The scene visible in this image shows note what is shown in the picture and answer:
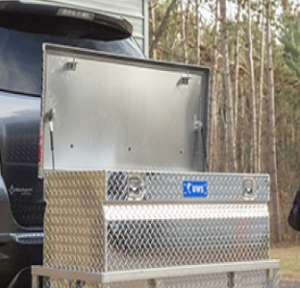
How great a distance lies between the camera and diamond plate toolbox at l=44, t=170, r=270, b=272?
4586 mm

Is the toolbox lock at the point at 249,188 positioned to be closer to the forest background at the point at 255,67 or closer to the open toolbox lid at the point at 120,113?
the open toolbox lid at the point at 120,113

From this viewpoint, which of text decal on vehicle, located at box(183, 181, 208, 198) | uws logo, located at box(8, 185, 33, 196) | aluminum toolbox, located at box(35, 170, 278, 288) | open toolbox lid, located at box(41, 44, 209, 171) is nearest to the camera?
aluminum toolbox, located at box(35, 170, 278, 288)

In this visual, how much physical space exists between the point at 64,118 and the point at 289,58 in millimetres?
17737

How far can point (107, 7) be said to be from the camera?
30.4ft

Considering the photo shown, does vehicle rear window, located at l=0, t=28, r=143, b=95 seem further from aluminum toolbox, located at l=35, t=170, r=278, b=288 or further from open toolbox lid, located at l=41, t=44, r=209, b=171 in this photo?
aluminum toolbox, located at l=35, t=170, r=278, b=288

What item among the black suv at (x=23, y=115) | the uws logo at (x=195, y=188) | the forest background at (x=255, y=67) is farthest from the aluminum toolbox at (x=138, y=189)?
the forest background at (x=255, y=67)

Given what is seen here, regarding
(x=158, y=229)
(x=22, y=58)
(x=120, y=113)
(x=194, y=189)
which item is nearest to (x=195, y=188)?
(x=194, y=189)

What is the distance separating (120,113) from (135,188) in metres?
1.14

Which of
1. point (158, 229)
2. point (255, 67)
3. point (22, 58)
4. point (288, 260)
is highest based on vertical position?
point (255, 67)

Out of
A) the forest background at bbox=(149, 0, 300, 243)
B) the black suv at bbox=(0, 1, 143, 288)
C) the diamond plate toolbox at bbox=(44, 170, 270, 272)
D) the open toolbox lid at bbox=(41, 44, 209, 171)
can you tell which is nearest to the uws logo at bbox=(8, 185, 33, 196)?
the black suv at bbox=(0, 1, 143, 288)

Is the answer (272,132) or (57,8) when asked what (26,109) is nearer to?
(57,8)

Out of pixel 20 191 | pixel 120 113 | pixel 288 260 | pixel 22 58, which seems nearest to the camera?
pixel 20 191

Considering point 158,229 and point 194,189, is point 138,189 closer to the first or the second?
point 158,229

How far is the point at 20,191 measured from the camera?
5125 millimetres
